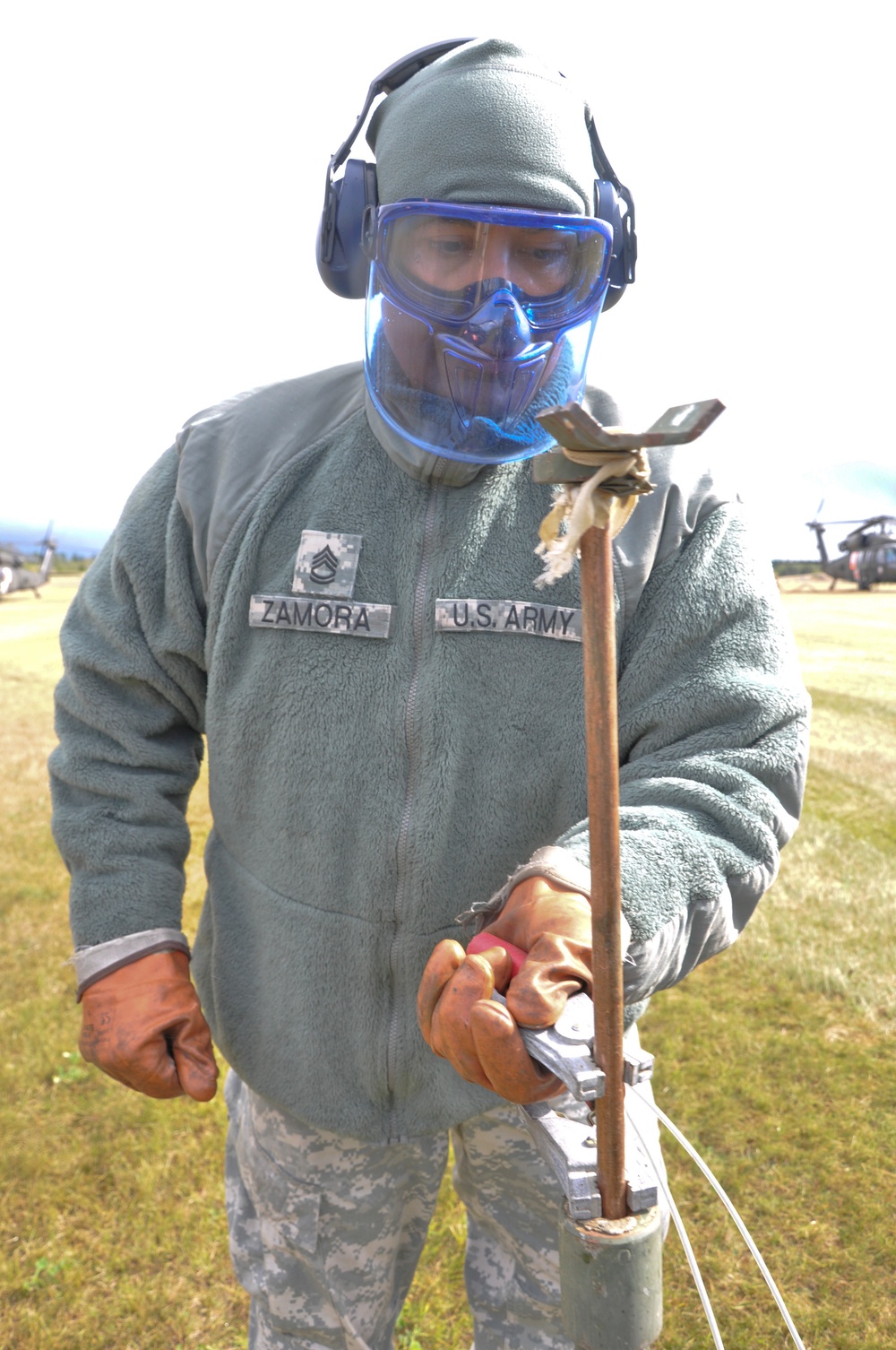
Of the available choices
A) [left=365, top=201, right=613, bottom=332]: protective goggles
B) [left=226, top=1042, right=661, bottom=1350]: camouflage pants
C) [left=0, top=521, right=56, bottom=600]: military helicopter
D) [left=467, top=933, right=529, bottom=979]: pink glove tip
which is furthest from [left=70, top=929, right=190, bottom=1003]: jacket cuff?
[left=0, top=521, right=56, bottom=600]: military helicopter

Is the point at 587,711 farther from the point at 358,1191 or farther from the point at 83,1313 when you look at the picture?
the point at 83,1313

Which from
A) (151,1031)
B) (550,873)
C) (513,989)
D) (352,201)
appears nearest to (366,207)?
(352,201)

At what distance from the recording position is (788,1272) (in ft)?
8.05

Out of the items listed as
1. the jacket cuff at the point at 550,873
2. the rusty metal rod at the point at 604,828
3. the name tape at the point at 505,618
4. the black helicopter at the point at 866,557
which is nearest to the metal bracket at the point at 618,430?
the rusty metal rod at the point at 604,828

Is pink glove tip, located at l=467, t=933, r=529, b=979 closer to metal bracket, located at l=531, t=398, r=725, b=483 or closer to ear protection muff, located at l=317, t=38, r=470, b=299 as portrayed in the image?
metal bracket, located at l=531, t=398, r=725, b=483

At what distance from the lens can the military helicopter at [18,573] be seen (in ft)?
84.8

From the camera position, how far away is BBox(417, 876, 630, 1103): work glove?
3.29 ft

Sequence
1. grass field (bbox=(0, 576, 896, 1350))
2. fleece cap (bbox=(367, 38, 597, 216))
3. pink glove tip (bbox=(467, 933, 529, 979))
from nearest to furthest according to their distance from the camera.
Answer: pink glove tip (bbox=(467, 933, 529, 979)), fleece cap (bbox=(367, 38, 597, 216)), grass field (bbox=(0, 576, 896, 1350))

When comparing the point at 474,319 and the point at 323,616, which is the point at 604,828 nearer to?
the point at 323,616

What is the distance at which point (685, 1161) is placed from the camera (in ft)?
9.45

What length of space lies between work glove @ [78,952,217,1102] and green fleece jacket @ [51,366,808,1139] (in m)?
0.07

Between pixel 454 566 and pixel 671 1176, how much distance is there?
2244mm

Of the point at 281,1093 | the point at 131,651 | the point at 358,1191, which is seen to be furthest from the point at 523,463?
the point at 358,1191

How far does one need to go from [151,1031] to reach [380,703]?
2.24ft
